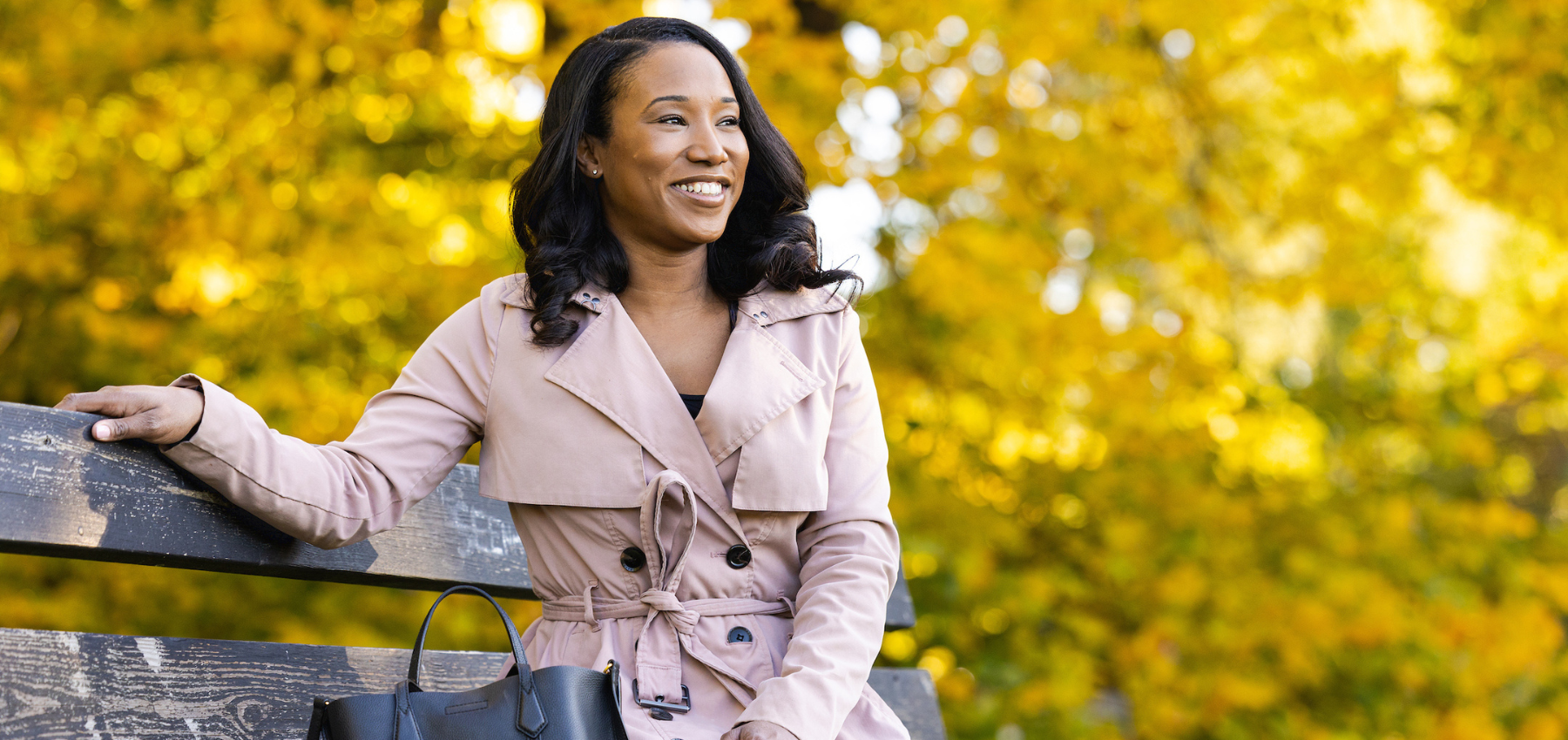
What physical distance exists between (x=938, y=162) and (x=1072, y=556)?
1.81 meters

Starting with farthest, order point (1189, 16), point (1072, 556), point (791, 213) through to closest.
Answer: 1. point (1072, 556)
2. point (1189, 16)
3. point (791, 213)

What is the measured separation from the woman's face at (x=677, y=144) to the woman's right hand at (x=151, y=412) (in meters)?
0.72

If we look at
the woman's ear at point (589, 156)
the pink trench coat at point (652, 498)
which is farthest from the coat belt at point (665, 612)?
the woman's ear at point (589, 156)

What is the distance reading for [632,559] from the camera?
1999mm

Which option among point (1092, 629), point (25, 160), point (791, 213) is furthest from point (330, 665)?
point (1092, 629)

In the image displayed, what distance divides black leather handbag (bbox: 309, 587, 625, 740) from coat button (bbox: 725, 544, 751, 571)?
331mm

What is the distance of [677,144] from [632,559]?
0.64 m

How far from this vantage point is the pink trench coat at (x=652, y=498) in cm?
194

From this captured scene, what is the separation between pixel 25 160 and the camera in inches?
184

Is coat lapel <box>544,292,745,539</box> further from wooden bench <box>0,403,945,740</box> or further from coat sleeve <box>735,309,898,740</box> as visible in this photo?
wooden bench <box>0,403,945,740</box>

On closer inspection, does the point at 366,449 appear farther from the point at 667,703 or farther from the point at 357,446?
the point at 667,703

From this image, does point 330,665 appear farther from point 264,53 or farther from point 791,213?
point 264,53

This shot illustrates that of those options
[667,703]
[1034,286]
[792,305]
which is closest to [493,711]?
[667,703]

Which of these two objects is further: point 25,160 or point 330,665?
point 25,160
